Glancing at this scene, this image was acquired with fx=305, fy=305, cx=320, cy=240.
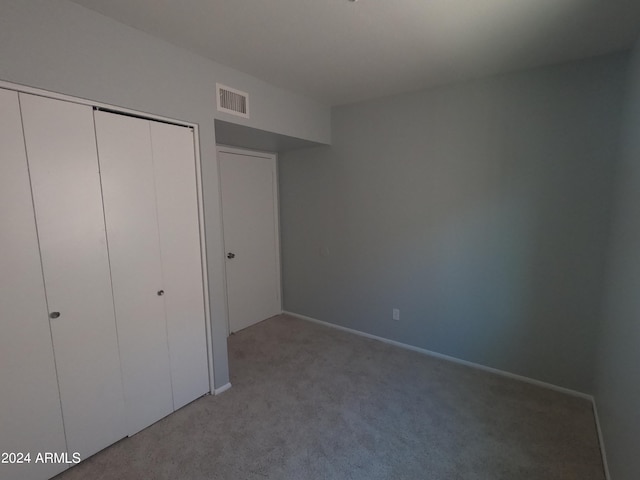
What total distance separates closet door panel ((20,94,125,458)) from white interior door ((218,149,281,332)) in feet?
5.47

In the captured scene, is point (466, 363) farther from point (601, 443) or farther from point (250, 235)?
point (250, 235)

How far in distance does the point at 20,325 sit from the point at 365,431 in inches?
82.3

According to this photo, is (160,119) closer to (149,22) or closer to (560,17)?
(149,22)

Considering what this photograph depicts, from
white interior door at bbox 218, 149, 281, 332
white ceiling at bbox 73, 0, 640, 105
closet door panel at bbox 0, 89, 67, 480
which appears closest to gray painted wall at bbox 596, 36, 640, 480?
white ceiling at bbox 73, 0, 640, 105

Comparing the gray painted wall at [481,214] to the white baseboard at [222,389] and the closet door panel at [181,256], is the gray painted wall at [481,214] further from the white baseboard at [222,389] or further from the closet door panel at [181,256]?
the closet door panel at [181,256]

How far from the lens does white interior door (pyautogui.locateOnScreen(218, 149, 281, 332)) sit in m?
3.53

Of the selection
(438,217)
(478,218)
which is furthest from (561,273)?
(438,217)

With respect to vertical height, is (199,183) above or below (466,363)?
above

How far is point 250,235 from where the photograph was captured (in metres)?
3.77

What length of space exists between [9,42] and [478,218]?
10.5ft

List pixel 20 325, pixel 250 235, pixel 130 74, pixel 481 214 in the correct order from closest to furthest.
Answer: pixel 20 325 → pixel 130 74 → pixel 481 214 → pixel 250 235

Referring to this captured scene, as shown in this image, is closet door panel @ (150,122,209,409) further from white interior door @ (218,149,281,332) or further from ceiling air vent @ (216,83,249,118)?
white interior door @ (218,149,281,332)

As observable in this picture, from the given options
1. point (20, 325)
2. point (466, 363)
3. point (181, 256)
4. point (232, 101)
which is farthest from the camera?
point (466, 363)

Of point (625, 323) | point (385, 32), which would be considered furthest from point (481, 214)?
point (385, 32)
